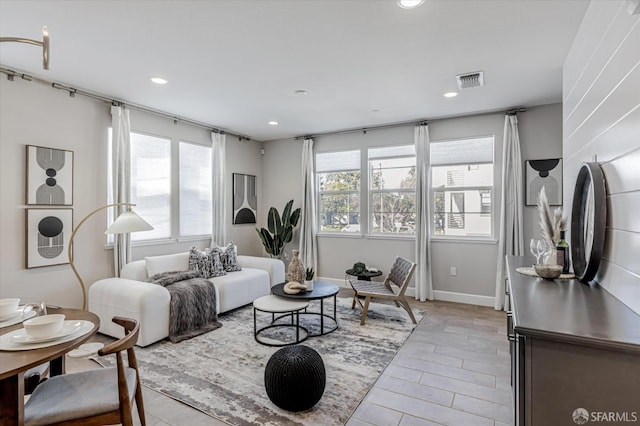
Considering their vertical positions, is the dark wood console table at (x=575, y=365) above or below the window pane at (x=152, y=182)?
below

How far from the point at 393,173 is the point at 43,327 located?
4703 mm

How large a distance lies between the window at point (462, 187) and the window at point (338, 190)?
4.33 feet

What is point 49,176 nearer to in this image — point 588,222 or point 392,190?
point 392,190

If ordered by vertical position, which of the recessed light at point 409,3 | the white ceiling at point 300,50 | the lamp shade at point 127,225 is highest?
the white ceiling at point 300,50

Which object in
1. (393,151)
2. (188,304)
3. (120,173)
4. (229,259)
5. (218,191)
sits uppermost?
(393,151)

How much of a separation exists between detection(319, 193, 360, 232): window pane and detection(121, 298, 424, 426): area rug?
6.48ft

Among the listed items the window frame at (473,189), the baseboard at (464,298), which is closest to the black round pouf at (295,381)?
the baseboard at (464,298)

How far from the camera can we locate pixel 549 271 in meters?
1.88

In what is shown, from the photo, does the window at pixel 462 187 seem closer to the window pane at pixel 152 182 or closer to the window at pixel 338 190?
the window at pixel 338 190

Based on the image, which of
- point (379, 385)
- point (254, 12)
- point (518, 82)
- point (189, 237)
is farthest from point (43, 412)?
point (518, 82)

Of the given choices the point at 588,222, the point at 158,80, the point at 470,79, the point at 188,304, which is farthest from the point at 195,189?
the point at 588,222

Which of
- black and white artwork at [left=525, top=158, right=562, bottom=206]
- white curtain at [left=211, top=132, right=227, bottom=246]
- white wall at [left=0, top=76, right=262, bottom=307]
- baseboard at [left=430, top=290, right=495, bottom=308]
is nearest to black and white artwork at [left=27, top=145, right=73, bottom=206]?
white wall at [left=0, top=76, right=262, bottom=307]

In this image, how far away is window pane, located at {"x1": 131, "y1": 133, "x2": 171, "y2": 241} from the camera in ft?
13.8

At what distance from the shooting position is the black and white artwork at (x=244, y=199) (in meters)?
5.79
